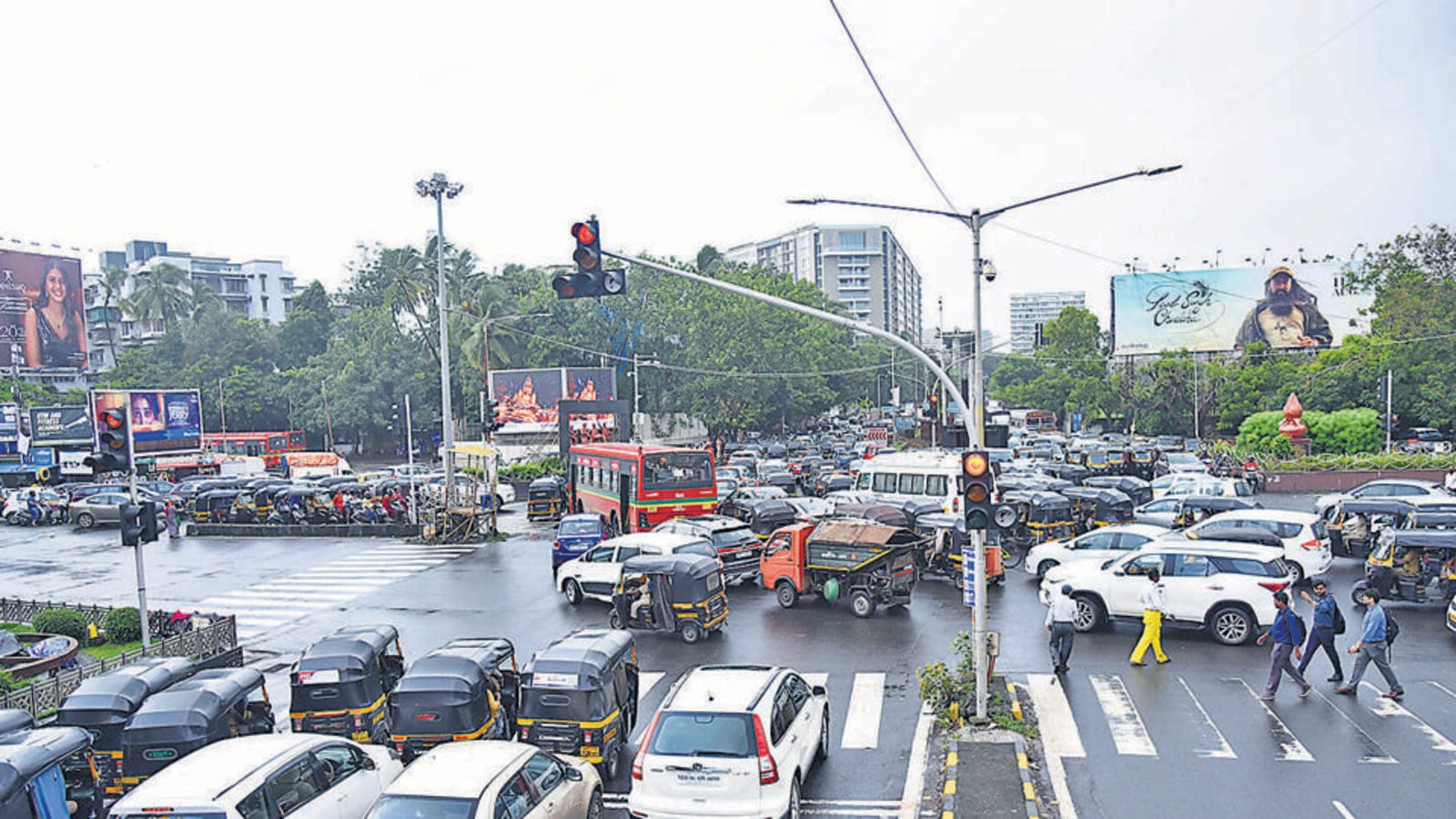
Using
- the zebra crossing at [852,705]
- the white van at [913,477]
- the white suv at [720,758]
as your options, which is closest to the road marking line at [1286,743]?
the zebra crossing at [852,705]

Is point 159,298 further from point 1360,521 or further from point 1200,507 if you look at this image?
point 1360,521

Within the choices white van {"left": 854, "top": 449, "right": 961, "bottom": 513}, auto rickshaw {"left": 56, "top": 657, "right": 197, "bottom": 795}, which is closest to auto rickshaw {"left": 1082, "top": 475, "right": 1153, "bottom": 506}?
white van {"left": 854, "top": 449, "right": 961, "bottom": 513}

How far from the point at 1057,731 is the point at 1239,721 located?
91.2 inches

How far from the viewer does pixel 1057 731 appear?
12.7m

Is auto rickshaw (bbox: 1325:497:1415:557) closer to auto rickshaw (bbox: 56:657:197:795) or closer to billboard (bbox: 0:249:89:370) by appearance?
auto rickshaw (bbox: 56:657:197:795)

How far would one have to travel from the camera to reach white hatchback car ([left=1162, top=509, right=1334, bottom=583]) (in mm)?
19922

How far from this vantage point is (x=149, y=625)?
1955 cm

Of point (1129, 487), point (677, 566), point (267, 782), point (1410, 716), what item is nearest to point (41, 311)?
point (677, 566)

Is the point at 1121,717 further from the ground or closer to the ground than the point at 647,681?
further from the ground

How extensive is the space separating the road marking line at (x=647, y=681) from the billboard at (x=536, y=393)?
4300 cm

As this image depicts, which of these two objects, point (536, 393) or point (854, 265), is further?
point (854, 265)

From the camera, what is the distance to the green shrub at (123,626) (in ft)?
63.7

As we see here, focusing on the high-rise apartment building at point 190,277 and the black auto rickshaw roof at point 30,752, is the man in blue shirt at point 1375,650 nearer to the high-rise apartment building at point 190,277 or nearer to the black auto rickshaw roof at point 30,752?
the black auto rickshaw roof at point 30,752

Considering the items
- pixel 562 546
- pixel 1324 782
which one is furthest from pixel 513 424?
pixel 1324 782
